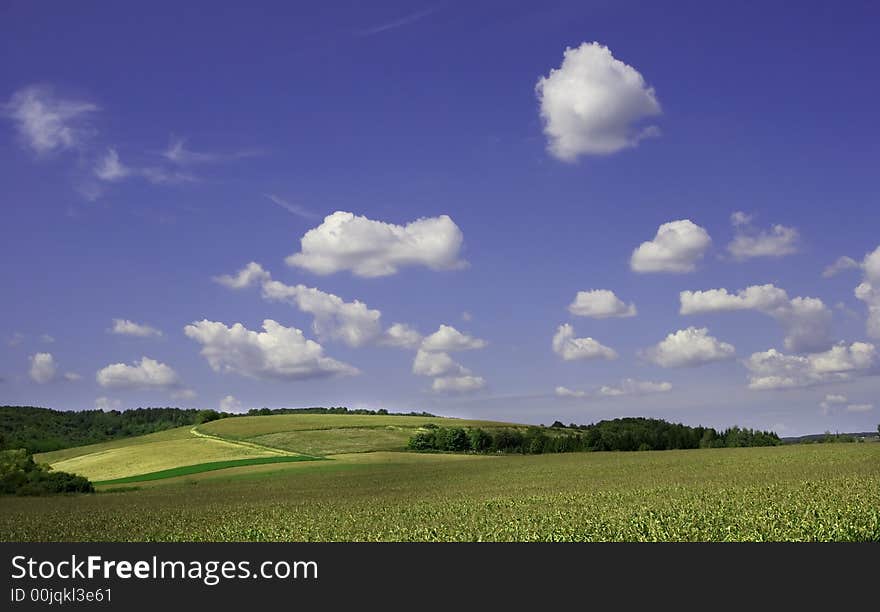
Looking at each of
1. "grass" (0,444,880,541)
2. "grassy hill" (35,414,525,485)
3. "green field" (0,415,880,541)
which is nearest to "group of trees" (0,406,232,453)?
"grassy hill" (35,414,525,485)

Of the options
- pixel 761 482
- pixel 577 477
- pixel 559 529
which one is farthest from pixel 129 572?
pixel 577 477

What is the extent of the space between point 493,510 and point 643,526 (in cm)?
824

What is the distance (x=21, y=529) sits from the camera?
2862 centimetres

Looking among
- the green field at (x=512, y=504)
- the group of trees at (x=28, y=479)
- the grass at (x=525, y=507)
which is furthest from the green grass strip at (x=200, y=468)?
the grass at (x=525, y=507)

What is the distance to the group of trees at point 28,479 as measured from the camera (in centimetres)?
5434

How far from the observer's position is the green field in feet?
67.5

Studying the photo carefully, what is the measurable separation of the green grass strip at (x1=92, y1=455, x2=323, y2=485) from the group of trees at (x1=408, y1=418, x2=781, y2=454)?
17.4 metres

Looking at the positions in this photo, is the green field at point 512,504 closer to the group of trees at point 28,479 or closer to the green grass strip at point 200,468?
the green grass strip at point 200,468

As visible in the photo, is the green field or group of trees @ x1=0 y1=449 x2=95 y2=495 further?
group of trees @ x1=0 y1=449 x2=95 y2=495

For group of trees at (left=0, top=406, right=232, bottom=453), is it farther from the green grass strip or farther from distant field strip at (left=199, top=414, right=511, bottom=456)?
the green grass strip

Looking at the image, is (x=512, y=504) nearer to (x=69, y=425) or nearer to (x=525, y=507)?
(x=525, y=507)

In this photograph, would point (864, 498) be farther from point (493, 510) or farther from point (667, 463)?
point (667, 463)

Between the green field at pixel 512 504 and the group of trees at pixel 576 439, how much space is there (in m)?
24.5

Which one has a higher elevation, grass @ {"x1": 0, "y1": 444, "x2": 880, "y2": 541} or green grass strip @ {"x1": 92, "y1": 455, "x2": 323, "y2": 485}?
grass @ {"x1": 0, "y1": 444, "x2": 880, "y2": 541}
